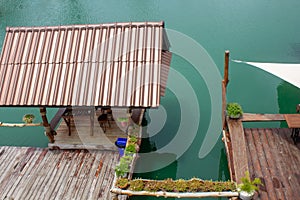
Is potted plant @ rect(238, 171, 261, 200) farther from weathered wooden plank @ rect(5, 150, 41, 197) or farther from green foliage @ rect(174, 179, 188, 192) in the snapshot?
weathered wooden plank @ rect(5, 150, 41, 197)

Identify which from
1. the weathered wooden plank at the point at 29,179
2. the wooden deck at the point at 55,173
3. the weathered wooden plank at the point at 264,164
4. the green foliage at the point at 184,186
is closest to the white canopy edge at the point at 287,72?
the weathered wooden plank at the point at 264,164

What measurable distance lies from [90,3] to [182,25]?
1019 cm

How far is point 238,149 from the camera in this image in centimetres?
1130

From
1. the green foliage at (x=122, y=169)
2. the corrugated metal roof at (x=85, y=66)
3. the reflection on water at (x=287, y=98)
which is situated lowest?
the green foliage at (x=122, y=169)

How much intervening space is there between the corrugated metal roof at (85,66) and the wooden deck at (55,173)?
9.34 ft

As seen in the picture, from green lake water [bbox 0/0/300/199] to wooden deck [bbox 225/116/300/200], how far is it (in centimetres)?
192

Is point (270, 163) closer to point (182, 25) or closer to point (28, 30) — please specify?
point (28, 30)

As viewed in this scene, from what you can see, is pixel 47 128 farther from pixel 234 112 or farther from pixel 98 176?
pixel 234 112

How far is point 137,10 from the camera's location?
92.5ft

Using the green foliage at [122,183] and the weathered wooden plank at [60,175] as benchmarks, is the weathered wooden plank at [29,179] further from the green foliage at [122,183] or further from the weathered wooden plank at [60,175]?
the green foliage at [122,183]

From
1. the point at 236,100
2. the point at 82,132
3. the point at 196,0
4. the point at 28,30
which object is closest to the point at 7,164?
the point at 82,132

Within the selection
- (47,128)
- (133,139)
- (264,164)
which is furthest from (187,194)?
(47,128)

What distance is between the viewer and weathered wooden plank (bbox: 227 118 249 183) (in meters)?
10.7

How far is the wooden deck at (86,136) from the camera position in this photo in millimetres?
13184
